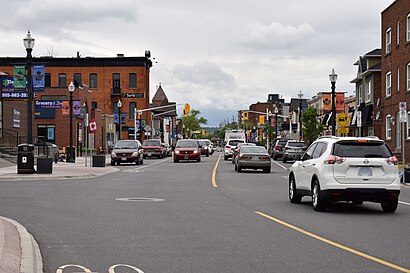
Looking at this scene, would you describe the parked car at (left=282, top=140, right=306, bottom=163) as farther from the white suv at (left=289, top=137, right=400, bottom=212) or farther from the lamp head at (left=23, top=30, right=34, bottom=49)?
the white suv at (left=289, top=137, right=400, bottom=212)

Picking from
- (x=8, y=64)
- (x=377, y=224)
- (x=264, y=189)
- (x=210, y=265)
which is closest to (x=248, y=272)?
(x=210, y=265)

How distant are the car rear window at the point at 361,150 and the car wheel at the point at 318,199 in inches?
38.7

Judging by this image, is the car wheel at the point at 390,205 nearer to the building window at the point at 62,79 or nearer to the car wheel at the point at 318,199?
the car wheel at the point at 318,199

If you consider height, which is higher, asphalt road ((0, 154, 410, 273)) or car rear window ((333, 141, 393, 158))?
car rear window ((333, 141, 393, 158))

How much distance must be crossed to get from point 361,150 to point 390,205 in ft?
5.29

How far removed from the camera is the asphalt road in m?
9.23

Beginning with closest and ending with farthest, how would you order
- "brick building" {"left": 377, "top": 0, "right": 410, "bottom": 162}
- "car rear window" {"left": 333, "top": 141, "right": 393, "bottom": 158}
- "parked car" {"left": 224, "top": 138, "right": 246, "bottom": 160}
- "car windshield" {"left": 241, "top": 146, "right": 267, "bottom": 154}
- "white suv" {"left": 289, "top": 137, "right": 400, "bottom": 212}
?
1. "white suv" {"left": 289, "top": 137, "right": 400, "bottom": 212}
2. "car rear window" {"left": 333, "top": 141, "right": 393, "bottom": 158}
3. "car windshield" {"left": 241, "top": 146, "right": 267, "bottom": 154}
4. "brick building" {"left": 377, "top": 0, "right": 410, "bottom": 162}
5. "parked car" {"left": 224, "top": 138, "right": 246, "bottom": 160}

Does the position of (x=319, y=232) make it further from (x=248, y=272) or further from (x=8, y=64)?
(x=8, y=64)

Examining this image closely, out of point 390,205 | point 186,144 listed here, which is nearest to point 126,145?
point 186,144

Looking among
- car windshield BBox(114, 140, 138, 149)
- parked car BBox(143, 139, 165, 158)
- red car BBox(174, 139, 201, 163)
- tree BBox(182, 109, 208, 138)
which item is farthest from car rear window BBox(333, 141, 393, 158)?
tree BBox(182, 109, 208, 138)

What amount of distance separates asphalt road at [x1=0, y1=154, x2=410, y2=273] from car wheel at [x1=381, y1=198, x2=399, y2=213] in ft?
0.56

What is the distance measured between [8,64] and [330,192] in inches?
3201

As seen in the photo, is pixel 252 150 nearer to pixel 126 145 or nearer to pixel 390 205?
pixel 126 145

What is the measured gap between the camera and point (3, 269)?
311 inches
